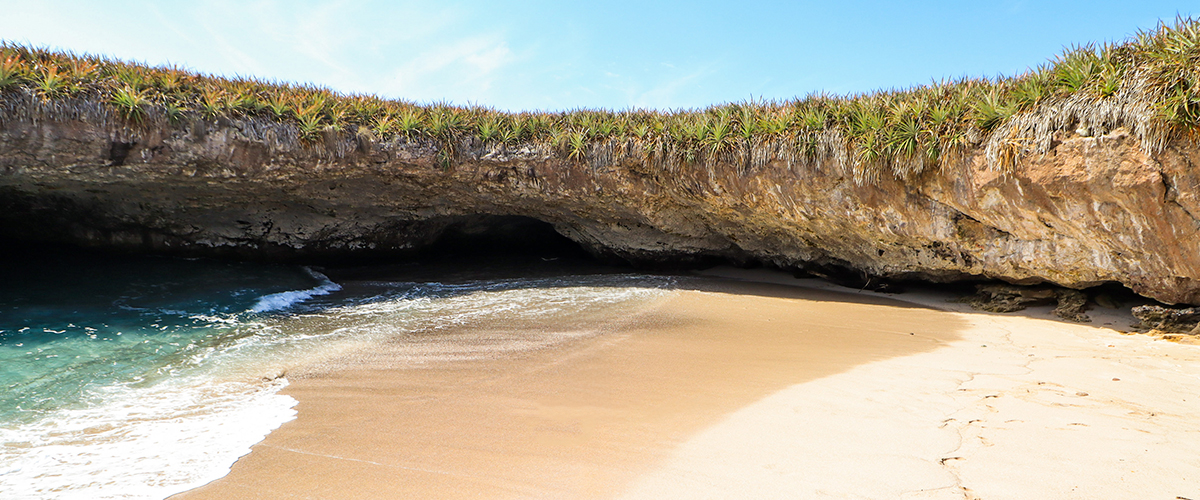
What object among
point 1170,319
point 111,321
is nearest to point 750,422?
point 1170,319

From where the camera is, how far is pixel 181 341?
6.22 metres

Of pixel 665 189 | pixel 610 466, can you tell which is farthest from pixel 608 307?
pixel 610 466

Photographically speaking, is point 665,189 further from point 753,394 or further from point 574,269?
point 753,394

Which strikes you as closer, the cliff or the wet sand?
the wet sand

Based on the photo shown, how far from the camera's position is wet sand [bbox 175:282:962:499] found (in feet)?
9.44

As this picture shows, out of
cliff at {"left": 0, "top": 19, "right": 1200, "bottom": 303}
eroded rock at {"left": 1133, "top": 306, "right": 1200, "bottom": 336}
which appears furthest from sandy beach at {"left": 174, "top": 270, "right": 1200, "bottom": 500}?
cliff at {"left": 0, "top": 19, "right": 1200, "bottom": 303}

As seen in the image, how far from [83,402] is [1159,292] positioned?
1081 centimetres

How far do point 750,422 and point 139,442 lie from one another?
3.83m

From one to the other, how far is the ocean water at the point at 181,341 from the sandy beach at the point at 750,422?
1.40 feet

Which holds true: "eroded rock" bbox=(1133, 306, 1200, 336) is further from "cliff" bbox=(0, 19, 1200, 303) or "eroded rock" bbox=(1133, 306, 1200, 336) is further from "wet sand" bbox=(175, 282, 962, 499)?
"wet sand" bbox=(175, 282, 962, 499)

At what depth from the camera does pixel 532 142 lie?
10.2 meters

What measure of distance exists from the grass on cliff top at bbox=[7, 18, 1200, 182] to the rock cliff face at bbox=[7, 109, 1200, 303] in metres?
0.19

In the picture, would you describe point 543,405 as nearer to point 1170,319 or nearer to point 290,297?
point 290,297

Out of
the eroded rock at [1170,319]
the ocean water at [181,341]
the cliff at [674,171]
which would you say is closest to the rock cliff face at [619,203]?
the cliff at [674,171]
